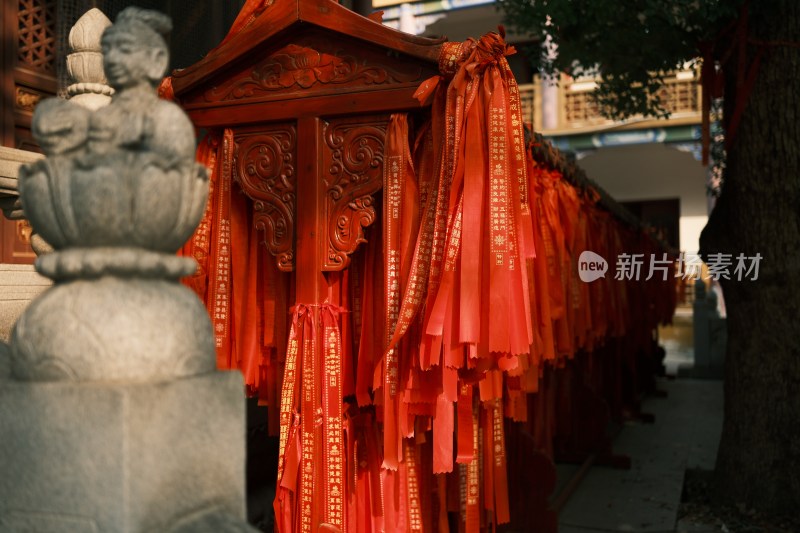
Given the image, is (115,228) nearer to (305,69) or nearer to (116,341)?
(116,341)

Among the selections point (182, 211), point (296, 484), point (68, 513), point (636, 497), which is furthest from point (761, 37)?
point (68, 513)

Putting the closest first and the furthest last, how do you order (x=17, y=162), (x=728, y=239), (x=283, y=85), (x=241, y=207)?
(x=17, y=162) → (x=283, y=85) → (x=241, y=207) → (x=728, y=239)

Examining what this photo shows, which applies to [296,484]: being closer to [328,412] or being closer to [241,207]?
[328,412]

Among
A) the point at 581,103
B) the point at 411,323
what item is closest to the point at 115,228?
the point at 411,323

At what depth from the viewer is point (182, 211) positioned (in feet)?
4.50

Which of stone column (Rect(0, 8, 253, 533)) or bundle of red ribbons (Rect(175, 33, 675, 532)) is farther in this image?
bundle of red ribbons (Rect(175, 33, 675, 532))

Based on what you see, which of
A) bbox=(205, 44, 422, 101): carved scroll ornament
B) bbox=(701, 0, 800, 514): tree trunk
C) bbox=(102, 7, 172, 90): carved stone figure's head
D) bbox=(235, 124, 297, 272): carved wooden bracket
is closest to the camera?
bbox=(102, 7, 172, 90): carved stone figure's head

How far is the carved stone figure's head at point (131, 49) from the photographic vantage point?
135cm

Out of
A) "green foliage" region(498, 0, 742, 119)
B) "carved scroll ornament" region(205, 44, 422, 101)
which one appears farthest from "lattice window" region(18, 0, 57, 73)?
"green foliage" region(498, 0, 742, 119)

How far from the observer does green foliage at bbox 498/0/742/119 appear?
16.8 feet

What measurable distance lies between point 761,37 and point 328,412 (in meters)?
4.02

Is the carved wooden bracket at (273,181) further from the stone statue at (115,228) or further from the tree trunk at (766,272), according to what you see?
the tree trunk at (766,272)

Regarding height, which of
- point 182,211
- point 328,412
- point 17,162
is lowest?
point 328,412

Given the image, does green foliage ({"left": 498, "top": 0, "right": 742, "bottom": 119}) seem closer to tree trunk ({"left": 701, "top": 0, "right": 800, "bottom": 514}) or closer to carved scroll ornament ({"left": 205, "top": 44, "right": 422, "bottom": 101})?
tree trunk ({"left": 701, "top": 0, "right": 800, "bottom": 514})
